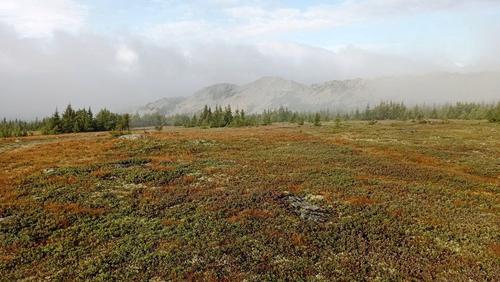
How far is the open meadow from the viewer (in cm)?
1791

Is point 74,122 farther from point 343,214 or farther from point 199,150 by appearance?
point 343,214

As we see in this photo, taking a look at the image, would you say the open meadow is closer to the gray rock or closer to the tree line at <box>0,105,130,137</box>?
the gray rock

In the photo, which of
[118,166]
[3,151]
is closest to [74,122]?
[3,151]

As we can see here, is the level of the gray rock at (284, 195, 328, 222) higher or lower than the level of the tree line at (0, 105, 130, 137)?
lower

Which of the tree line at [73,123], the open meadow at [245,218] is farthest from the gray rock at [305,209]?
the tree line at [73,123]

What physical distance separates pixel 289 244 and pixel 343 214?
242 inches

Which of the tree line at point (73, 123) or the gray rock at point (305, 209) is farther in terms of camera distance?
the tree line at point (73, 123)

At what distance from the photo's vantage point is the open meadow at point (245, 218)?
17.9 metres

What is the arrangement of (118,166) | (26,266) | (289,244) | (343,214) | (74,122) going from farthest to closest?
(74,122)
(118,166)
(343,214)
(289,244)
(26,266)

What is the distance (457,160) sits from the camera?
46969 mm

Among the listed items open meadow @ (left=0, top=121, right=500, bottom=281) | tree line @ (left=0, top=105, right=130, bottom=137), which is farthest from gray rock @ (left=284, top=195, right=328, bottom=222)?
tree line @ (left=0, top=105, right=130, bottom=137)

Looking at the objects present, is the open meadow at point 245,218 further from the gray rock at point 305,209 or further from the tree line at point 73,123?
the tree line at point 73,123

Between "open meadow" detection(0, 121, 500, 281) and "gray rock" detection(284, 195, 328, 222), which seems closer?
"open meadow" detection(0, 121, 500, 281)

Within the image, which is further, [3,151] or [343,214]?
[3,151]
